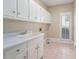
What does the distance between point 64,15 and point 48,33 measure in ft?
5.68

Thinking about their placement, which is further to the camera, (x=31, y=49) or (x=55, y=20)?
(x=55, y=20)

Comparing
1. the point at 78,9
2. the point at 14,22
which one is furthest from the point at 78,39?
the point at 14,22

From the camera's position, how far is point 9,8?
6.17 feet

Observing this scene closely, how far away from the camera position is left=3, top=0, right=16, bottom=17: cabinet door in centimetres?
176

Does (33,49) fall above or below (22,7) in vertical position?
below

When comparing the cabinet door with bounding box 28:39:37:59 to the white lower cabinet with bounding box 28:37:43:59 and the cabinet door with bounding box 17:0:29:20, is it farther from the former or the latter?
the cabinet door with bounding box 17:0:29:20

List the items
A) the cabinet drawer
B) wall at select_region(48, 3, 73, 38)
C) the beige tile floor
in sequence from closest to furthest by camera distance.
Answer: the cabinet drawer, the beige tile floor, wall at select_region(48, 3, 73, 38)

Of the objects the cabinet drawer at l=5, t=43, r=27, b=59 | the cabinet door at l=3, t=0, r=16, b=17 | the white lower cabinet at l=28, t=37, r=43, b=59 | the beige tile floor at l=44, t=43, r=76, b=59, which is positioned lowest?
the beige tile floor at l=44, t=43, r=76, b=59

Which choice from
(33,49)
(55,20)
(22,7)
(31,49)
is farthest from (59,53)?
(55,20)

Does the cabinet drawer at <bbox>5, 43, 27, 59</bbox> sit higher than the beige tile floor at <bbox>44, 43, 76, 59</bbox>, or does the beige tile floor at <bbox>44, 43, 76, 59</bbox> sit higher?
the cabinet drawer at <bbox>5, 43, 27, 59</bbox>

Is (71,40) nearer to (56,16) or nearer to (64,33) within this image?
(64,33)

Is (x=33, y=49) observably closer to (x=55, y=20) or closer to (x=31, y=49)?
(x=31, y=49)

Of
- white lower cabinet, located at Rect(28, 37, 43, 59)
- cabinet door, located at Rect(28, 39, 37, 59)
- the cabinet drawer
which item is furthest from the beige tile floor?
the cabinet drawer

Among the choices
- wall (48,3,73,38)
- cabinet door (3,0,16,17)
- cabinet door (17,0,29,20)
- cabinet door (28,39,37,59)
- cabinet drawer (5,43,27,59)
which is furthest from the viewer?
wall (48,3,73,38)
